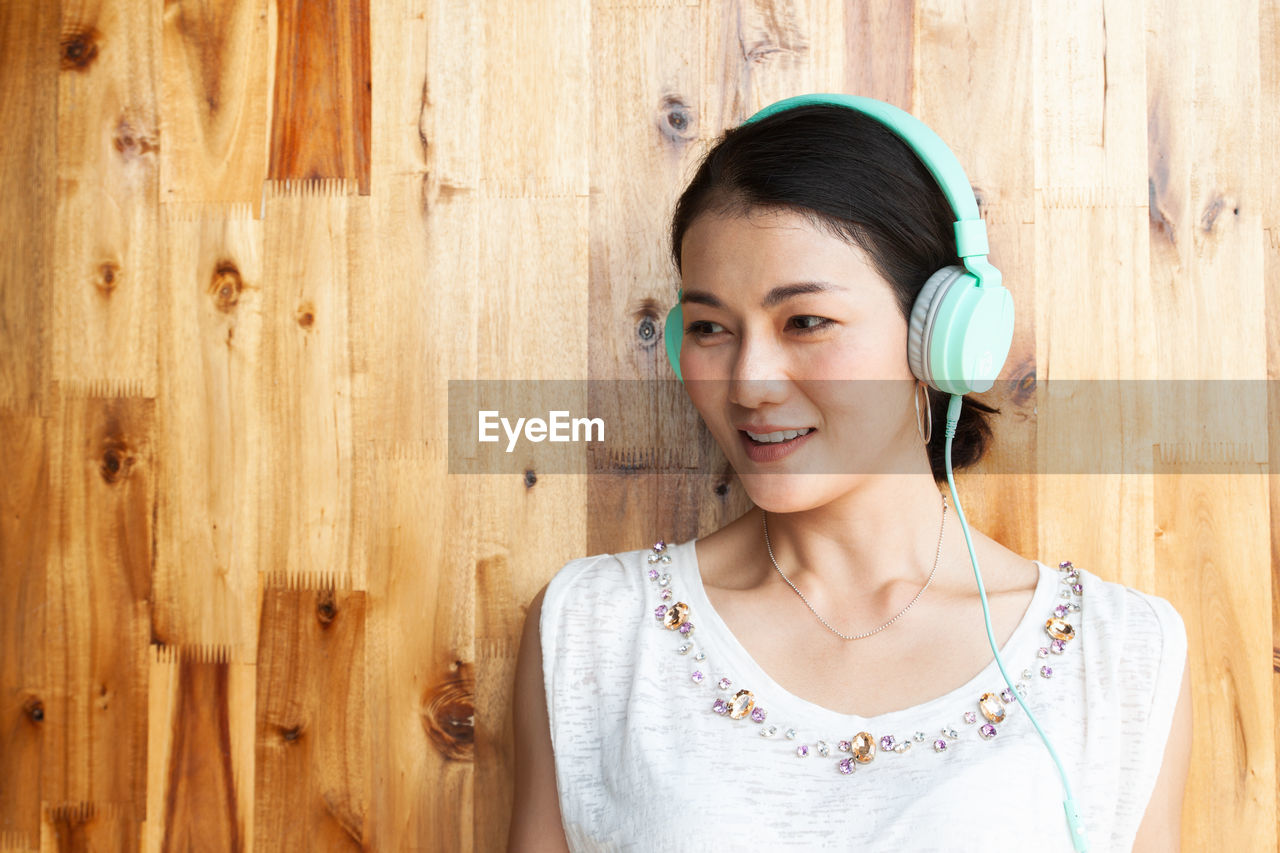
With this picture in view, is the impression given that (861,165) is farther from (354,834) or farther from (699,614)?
(354,834)

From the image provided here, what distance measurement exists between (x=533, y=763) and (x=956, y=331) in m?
0.76

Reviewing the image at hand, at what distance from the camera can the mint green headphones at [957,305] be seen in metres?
1.01

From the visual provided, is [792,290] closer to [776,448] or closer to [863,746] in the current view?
[776,448]

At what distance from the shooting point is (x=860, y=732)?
41.3 inches

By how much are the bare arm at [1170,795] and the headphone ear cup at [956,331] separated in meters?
0.47

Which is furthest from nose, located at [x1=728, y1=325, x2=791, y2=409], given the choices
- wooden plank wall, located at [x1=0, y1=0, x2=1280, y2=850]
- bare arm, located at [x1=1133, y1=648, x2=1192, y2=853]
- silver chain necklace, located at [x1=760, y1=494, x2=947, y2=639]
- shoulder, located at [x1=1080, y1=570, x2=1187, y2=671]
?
bare arm, located at [x1=1133, y1=648, x2=1192, y2=853]

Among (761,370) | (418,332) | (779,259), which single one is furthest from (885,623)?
(418,332)

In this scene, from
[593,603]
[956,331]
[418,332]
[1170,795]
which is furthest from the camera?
[418,332]

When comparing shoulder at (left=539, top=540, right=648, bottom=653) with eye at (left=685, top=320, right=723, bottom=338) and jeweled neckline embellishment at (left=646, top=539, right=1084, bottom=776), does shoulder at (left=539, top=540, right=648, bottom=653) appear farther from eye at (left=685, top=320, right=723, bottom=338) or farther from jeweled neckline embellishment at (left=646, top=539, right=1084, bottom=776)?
eye at (left=685, top=320, right=723, bottom=338)

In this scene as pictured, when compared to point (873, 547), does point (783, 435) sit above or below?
above

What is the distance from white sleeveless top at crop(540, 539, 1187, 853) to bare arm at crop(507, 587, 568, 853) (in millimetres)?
31

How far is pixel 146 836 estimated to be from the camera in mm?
1430

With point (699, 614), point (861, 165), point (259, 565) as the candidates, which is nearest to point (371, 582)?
point (259, 565)

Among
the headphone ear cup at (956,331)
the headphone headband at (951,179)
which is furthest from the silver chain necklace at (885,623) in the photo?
the headphone headband at (951,179)
